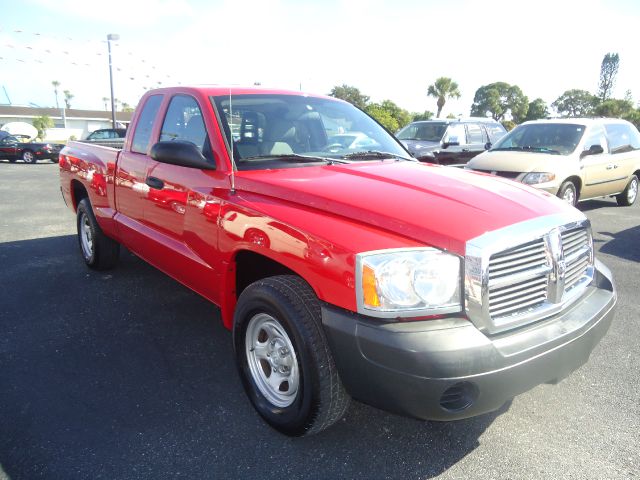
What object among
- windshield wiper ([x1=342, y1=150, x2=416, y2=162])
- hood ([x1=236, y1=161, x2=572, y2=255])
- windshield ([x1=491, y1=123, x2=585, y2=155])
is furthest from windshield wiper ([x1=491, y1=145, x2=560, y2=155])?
hood ([x1=236, y1=161, x2=572, y2=255])

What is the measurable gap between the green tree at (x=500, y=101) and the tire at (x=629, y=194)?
73263 mm

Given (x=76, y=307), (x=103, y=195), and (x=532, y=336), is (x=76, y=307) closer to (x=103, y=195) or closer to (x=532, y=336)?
(x=103, y=195)

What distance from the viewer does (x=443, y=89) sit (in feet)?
180

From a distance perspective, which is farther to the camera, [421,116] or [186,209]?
[421,116]

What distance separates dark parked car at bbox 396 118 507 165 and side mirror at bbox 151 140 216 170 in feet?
28.4

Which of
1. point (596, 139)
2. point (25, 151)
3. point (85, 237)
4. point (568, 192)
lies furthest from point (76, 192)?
point (25, 151)

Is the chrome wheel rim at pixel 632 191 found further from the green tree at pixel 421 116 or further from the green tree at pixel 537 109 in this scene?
the green tree at pixel 537 109

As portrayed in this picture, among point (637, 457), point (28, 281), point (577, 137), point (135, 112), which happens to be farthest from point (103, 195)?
point (577, 137)

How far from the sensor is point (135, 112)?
4309 mm

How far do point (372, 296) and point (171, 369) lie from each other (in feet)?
5.90

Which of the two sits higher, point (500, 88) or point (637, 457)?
point (500, 88)

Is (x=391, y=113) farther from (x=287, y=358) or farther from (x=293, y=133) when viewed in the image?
(x=287, y=358)

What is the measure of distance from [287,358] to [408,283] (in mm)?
840

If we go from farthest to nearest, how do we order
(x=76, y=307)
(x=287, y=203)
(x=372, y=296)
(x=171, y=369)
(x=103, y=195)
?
1. (x=103, y=195)
2. (x=76, y=307)
3. (x=171, y=369)
4. (x=287, y=203)
5. (x=372, y=296)
